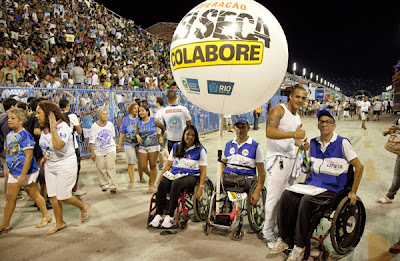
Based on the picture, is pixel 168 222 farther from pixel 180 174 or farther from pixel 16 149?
pixel 16 149

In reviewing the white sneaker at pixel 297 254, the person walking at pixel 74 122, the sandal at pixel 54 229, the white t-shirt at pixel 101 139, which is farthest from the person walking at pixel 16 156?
the white sneaker at pixel 297 254

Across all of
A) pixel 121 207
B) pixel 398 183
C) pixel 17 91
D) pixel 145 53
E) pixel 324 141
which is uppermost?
pixel 145 53

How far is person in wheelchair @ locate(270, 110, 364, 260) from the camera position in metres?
2.83

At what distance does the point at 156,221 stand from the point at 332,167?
2372 mm

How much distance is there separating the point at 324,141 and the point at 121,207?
3458 mm

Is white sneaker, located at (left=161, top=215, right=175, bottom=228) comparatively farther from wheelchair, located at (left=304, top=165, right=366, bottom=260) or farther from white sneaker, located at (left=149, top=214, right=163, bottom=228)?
wheelchair, located at (left=304, top=165, right=366, bottom=260)

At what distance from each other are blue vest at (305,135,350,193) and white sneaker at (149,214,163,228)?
6.89 feet

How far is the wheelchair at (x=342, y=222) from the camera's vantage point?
2834 mm

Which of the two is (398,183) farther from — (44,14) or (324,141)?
(44,14)

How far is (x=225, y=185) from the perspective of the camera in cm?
363

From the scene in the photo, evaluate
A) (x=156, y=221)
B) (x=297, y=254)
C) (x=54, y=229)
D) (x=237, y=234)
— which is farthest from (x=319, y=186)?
(x=54, y=229)

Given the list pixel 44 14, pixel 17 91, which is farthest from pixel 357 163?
pixel 44 14

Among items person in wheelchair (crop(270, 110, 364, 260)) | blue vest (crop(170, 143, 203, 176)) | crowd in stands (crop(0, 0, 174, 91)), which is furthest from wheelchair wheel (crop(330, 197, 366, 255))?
crowd in stands (crop(0, 0, 174, 91))

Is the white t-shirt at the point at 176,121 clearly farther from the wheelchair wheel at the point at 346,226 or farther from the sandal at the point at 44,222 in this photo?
the wheelchair wheel at the point at 346,226
